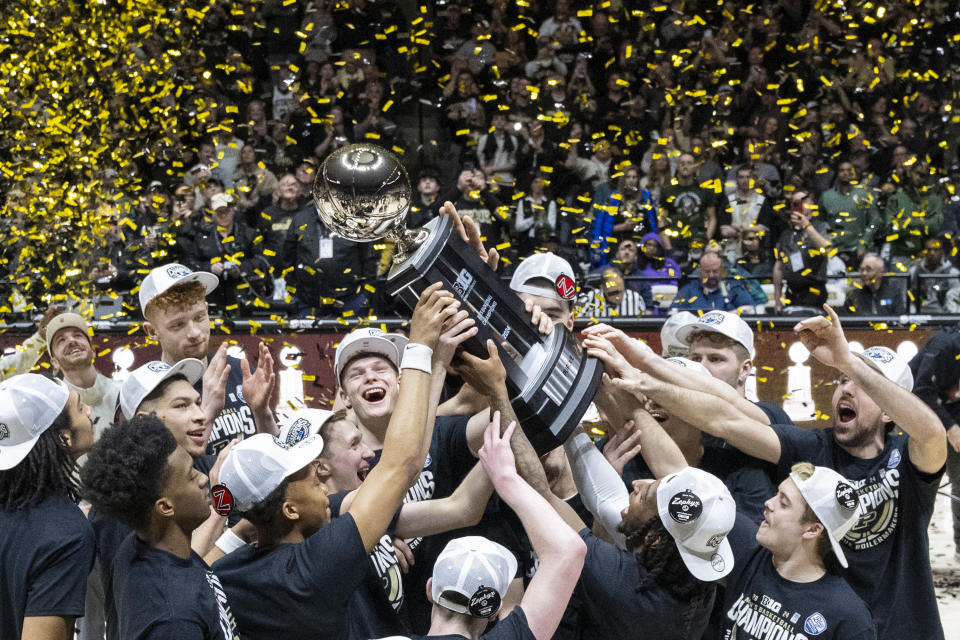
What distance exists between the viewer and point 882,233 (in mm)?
11766

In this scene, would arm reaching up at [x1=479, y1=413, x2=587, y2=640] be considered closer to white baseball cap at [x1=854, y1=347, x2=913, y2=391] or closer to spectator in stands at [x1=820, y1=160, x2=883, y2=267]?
white baseball cap at [x1=854, y1=347, x2=913, y2=391]

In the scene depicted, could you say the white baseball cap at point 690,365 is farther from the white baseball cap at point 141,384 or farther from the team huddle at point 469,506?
the white baseball cap at point 141,384

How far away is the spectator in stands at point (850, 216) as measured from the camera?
11656 millimetres

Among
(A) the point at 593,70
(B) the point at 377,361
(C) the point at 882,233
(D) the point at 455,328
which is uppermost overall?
(A) the point at 593,70

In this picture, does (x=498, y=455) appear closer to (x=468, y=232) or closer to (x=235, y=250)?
(x=468, y=232)

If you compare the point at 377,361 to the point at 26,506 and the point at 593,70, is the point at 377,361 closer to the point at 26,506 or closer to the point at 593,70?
the point at 26,506

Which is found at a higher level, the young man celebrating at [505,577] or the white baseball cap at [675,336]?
the white baseball cap at [675,336]

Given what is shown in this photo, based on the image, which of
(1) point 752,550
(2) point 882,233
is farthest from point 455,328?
(2) point 882,233

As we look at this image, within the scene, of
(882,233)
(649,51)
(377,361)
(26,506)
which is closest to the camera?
(26,506)

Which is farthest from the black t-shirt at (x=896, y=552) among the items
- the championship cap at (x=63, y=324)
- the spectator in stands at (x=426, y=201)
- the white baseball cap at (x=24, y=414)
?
the spectator in stands at (x=426, y=201)

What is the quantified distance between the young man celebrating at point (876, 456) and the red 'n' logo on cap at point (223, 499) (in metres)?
1.47

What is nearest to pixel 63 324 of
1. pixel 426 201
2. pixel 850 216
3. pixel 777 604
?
pixel 777 604

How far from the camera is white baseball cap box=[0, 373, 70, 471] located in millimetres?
3652

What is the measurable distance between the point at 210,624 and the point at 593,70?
11.3 m
